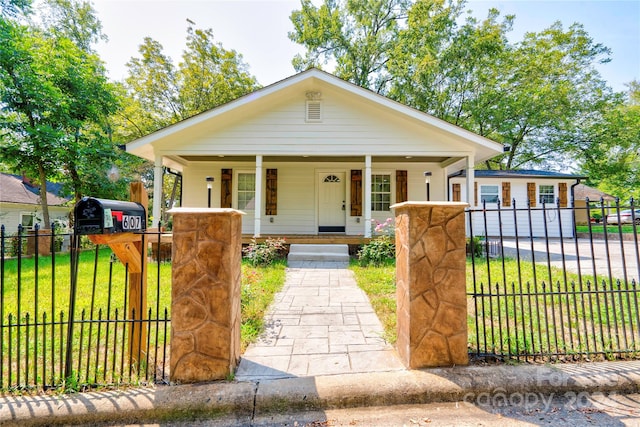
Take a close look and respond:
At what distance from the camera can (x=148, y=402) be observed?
1.85m

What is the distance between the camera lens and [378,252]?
6602 mm

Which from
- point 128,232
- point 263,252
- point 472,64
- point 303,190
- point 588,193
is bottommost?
point 263,252

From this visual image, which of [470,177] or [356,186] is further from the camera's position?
[356,186]

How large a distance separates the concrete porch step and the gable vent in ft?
11.3

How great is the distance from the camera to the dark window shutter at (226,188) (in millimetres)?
9141

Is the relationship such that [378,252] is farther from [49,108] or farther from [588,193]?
[588,193]

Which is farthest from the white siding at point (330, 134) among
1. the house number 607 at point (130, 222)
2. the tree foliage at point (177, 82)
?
the tree foliage at point (177, 82)

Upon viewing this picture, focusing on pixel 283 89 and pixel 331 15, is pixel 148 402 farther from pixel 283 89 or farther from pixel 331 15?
pixel 331 15

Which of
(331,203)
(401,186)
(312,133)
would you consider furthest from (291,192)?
(401,186)

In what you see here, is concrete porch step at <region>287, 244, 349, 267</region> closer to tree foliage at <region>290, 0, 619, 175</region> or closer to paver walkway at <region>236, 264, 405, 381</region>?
paver walkway at <region>236, 264, 405, 381</region>

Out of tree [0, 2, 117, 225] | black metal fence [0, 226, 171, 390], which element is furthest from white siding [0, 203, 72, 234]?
black metal fence [0, 226, 171, 390]

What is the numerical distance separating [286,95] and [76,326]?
6591mm

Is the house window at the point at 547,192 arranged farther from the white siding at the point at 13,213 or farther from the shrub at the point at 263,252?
the white siding at the point at 13,213

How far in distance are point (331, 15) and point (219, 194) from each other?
15689 millimetres
